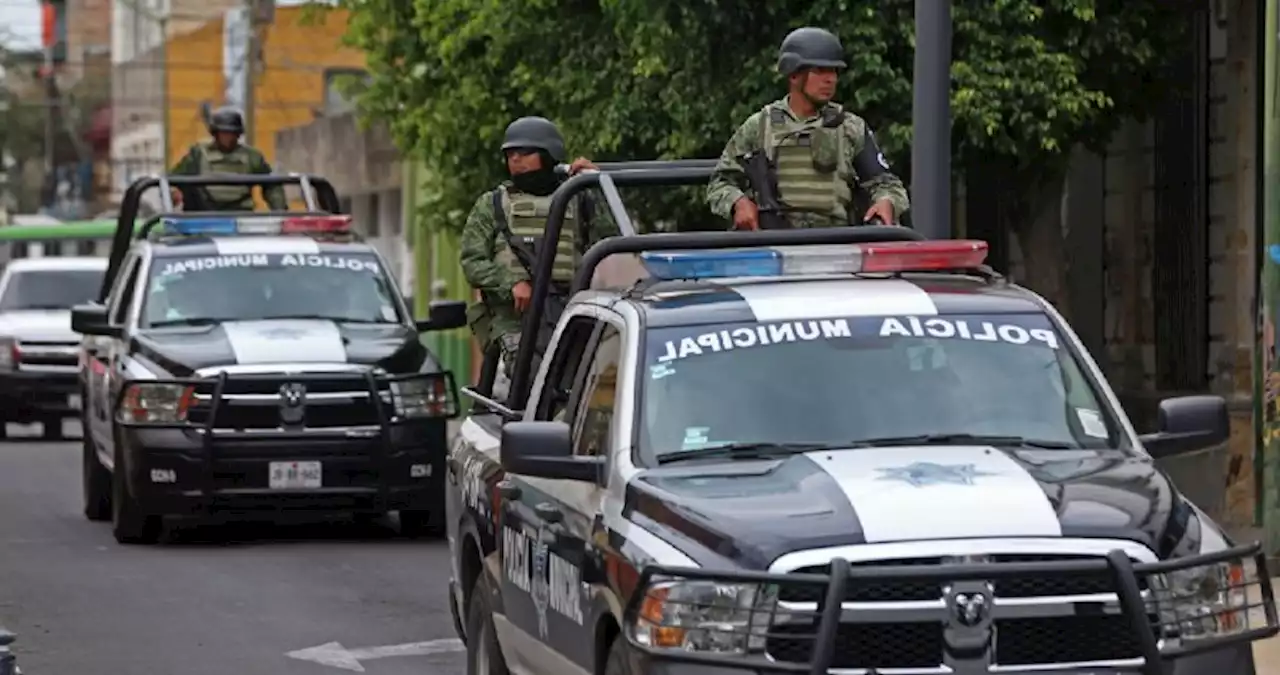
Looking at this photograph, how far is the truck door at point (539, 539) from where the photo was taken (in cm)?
851

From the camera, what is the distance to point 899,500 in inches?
287

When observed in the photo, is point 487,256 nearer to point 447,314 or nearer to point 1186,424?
point 447,314

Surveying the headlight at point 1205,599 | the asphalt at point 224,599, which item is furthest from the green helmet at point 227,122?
the headlight at point 1205,599

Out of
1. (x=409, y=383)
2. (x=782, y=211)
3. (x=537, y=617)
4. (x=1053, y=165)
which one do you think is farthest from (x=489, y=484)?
(x=1053, y=165)

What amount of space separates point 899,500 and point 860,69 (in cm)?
1010

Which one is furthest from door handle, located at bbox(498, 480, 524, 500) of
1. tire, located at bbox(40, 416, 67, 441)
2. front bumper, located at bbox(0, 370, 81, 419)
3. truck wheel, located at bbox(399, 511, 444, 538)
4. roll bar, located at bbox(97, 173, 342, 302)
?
tire, located at bbox(40, 416, 67, 441)

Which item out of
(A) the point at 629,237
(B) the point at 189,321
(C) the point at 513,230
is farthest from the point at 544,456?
(B) the point at 189,321

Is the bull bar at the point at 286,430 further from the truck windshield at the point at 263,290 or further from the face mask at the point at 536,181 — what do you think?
the face mask at the point at 536,181


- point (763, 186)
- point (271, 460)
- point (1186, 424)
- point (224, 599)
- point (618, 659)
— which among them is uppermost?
point (763, 186)

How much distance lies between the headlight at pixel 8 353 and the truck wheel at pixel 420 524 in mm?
12221

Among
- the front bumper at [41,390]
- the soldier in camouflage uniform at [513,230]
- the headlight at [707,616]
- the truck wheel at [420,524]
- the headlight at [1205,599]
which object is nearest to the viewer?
the headlight at [707,616]

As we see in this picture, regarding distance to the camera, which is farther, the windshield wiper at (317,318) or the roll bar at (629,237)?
the windshield wiper at (317,318)

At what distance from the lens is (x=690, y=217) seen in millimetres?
19891

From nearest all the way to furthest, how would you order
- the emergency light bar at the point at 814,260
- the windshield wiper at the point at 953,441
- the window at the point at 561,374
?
the windshield wiper at the point at 953,441
the emergency light bar at the point at 814,260
the window at the point at 561,374
